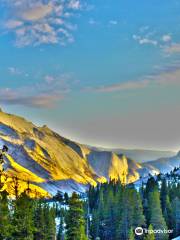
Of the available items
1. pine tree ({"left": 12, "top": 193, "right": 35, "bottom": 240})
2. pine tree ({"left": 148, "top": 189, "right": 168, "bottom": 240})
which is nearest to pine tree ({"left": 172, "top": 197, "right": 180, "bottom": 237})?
pine tree ({"left": 148, "top": 189, "right": 168, "bottom": 240})

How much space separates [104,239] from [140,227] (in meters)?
16.6

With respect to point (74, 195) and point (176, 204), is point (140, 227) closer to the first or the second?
point (176, 204)

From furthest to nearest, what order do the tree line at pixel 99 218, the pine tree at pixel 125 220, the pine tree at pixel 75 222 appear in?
the pine tree at pixel 125 220 < the pine tree at pixel 75 222 < the tree line at pixel 99 218

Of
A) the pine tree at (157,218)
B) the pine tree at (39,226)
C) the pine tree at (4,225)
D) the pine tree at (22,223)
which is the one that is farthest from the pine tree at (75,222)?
the pine tree at (157,218)

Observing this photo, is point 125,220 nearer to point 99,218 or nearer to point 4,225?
point 99,218

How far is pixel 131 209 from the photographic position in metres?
Answer: 116

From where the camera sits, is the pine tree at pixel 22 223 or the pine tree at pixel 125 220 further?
the pine tree at pixel 125 220

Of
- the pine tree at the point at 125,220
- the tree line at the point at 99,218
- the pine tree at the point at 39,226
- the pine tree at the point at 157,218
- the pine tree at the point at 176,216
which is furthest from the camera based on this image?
the pine tree at the point at 176,216

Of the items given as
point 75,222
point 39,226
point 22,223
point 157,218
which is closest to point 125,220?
point 157,218

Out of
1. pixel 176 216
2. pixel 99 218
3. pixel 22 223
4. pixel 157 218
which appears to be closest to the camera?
pixel 22 223

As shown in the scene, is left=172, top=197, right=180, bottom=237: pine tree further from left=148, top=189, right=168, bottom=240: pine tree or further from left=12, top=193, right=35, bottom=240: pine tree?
left=12, top=193, right=35, bottom=240: pine tree

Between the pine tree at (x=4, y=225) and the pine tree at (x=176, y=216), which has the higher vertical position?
the pine tree at (x=176, y=216)

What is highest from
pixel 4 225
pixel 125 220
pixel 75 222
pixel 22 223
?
pixel 125 220

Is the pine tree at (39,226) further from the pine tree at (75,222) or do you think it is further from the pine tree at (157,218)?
the pine tree at (157,218)
